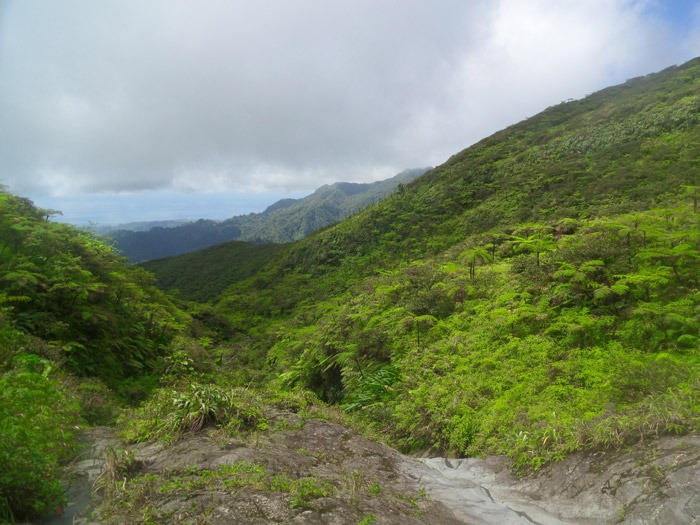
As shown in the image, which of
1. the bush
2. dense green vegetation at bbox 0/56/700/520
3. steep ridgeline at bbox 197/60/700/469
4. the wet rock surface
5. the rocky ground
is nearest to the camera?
the bush

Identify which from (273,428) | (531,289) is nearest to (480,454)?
(273,428)

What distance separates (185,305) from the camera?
35938 millimetres

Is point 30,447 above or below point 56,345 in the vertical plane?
below

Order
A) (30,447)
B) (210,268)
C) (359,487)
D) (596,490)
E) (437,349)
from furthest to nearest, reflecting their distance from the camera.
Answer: (210,268), (437,349), (359,487), (596,490), (30,447)

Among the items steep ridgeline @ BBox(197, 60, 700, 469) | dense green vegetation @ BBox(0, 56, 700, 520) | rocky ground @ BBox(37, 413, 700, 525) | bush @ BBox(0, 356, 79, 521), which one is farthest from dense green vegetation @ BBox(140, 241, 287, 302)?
rocky ground @ BBox(37, 413, 700, 525)

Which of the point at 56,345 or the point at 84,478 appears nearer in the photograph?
the point at 84,478

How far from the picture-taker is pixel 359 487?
15.8 feet

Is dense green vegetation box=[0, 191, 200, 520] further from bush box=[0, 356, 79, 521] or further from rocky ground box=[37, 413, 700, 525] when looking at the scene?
rocky ground box=[37, 413, 700, 525]

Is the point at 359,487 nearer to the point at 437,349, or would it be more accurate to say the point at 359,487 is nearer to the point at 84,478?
the point at 84,478

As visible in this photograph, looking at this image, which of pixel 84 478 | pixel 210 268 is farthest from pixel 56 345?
pixel 210 268

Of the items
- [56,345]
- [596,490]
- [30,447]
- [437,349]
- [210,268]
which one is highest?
[210,268]

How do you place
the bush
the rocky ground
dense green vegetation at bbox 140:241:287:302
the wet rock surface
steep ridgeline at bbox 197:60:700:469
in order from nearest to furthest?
the bush
the rocky ground
the wet rock surface
steep ridgeline at bbox 197:60:700:469
dense green vegetation at bbox 140:241:287:302

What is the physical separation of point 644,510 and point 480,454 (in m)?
2.89

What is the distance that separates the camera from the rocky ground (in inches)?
154
